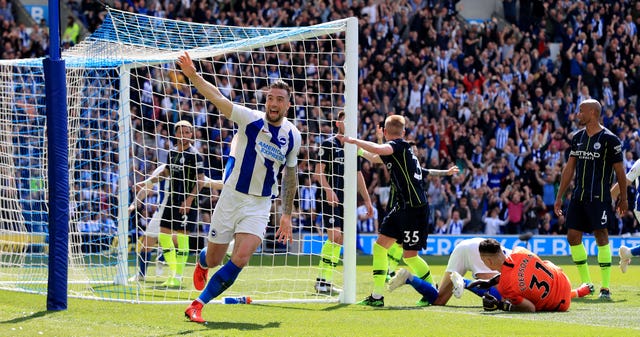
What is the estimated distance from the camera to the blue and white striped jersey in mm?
10000

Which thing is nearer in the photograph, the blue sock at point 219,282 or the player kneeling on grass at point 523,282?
the blue sock at point 219,282

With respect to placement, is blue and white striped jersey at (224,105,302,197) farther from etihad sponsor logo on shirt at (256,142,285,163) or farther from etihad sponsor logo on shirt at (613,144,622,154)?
etihad sponsor logo on shirt at (613,144,622,154)

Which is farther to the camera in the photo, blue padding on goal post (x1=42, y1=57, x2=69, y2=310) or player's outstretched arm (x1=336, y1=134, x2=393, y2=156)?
player's outstretched arm (x1=336, y1=134, x2=393, y2=156)

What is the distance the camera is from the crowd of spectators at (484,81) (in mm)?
26188

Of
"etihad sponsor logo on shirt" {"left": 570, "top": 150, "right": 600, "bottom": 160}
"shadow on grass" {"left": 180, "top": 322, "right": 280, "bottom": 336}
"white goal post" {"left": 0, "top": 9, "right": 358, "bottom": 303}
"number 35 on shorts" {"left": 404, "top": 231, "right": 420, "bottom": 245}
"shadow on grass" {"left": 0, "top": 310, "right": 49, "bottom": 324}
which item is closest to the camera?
"shadow on grass" {"left": 180, "top": 322, "right": 280, "bottom": 336}

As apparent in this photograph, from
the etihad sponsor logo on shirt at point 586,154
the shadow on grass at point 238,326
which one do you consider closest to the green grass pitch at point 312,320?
the shadow on grass at point 238,326

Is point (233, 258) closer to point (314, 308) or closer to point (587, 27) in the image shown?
point (314, 308)

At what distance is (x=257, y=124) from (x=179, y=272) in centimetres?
522

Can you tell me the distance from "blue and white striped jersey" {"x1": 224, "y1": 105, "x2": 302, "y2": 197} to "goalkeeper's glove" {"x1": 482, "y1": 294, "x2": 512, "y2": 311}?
2.53 metres

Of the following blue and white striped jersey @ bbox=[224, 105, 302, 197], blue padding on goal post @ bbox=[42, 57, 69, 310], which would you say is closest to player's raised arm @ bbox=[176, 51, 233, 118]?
blue and white striped jersey @ bbox=[224, 105, 302, 197]

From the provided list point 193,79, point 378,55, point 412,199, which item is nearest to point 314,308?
point 412,199

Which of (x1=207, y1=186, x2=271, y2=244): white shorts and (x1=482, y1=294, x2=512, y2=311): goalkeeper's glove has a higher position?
(x1=207, y1=186, x2=271, y2=244): white shorts

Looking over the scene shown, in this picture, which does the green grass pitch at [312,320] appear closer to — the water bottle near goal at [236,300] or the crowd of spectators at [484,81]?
the water bottle near goal at [236,300]

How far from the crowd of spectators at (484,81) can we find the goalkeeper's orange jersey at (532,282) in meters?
14.2
